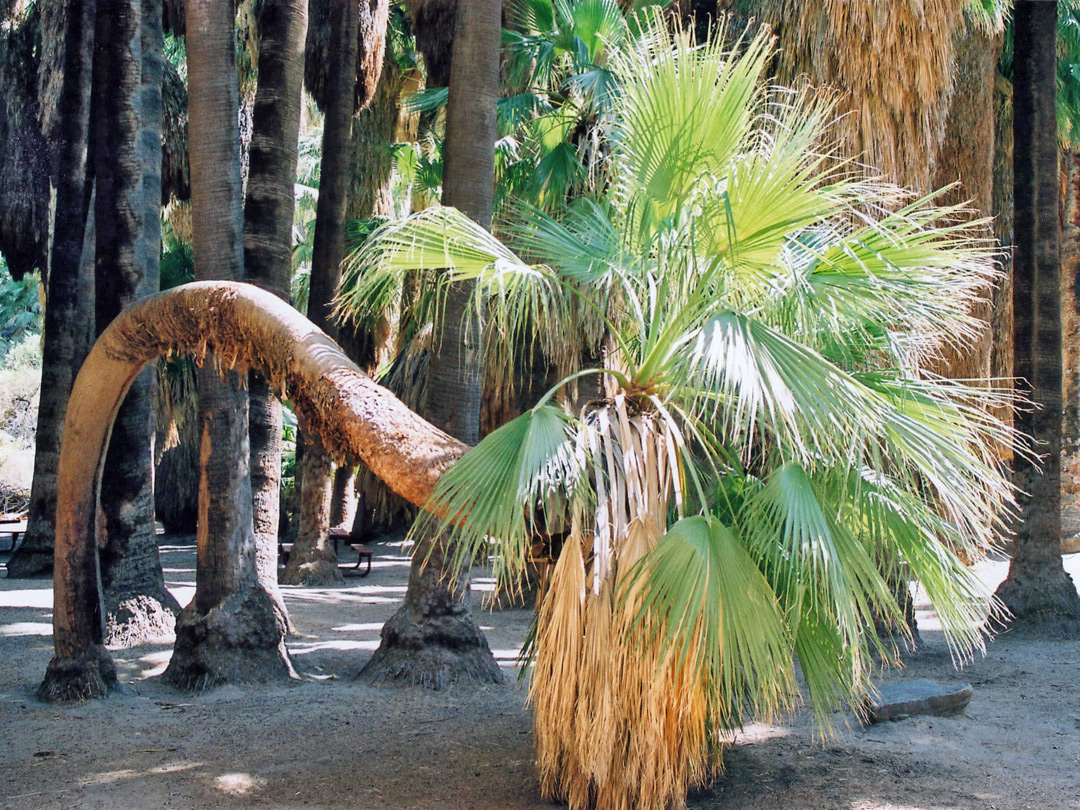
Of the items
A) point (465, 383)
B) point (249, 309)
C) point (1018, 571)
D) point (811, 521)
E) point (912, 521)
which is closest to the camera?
point (811, 521)

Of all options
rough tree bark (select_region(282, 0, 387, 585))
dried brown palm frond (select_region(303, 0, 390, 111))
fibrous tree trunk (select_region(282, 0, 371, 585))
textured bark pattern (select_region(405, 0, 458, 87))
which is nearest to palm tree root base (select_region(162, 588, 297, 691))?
rough tree bark (select_region(282, 0, 387, 585))

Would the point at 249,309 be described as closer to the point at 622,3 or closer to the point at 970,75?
the point at 622,3

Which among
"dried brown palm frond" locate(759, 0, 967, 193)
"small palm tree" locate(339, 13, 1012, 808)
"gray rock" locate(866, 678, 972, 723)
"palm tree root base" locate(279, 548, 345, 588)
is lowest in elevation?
"gray rock" locate(866, 678, 972, 723)

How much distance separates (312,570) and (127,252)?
18.6 ft

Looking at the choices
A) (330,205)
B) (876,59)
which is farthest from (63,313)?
(876,59)

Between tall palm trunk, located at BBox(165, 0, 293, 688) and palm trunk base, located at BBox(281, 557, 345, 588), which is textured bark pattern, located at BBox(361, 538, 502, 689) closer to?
tall palm trunk, located at BBox(165, 0, 293, 688)

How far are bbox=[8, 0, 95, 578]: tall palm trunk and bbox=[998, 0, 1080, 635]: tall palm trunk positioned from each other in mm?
11604

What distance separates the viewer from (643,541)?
14.8 ft

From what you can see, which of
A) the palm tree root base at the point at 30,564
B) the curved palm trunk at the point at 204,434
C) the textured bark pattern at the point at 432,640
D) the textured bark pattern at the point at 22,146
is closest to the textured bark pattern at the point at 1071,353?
the textured bark pattern at the point at 432,640

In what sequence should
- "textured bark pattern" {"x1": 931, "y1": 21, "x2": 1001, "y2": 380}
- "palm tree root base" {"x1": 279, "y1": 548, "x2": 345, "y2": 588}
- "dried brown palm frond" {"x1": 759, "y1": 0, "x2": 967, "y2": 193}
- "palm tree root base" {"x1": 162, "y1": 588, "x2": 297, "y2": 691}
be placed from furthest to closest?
"palm tree root base" {"x1": 279, "y1": 548, "x2": 345, "y2": 588} < "textured bark pattern" {"x1": 931, "y1": 21, "x2": 1001, "y2": 380} < "dried brown palm frond" {"x1": 759, "y1": 0, "x2": 967, "y2": 193} < "palm tree root base" {"x1": 162, "y1": 588, "x2": 297, "y2": 691}

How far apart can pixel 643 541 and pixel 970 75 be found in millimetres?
10284

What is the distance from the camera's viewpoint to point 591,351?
30.1ft

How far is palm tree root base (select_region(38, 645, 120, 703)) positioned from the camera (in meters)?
6.47

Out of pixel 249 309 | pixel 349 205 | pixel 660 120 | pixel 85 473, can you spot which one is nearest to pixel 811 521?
pixel 660 120
